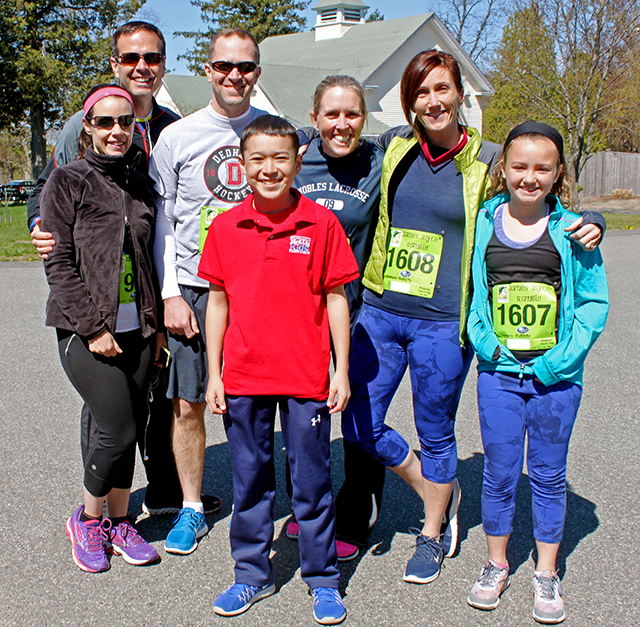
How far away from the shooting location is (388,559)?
126 inches

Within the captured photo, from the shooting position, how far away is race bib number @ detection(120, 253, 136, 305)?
2.97 meters

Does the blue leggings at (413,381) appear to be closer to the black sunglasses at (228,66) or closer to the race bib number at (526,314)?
the race bib number at (526,314)

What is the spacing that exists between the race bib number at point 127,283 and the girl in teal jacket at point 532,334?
1500 mm

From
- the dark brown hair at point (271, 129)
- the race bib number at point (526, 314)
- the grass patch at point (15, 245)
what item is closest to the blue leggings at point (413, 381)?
the race bib number at point (526, 314)

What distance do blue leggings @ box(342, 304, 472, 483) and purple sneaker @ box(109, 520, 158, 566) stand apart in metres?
1.07

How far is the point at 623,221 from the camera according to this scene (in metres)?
19.9

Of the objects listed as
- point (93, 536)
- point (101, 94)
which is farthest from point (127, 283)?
point (93, 536)

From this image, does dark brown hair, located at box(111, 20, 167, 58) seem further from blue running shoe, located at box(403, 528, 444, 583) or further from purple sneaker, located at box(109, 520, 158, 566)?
blue running shoe, located at box(403, 528, 444, 583)

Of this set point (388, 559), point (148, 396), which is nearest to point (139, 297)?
point (148, 396)

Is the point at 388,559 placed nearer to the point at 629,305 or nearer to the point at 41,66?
the point at 629,305

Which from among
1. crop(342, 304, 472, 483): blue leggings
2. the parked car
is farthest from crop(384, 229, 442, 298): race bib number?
the parked car

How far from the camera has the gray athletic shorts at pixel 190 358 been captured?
10.7 feet

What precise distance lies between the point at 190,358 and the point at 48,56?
3826 centimetres

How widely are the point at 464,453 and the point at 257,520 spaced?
76.6 inches
